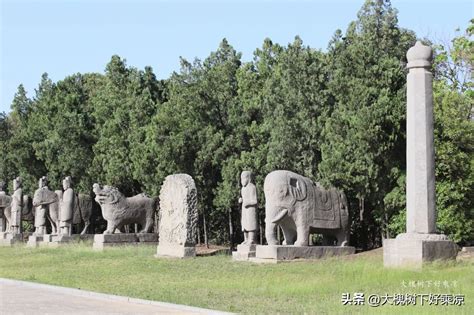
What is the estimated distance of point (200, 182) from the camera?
32.2 m

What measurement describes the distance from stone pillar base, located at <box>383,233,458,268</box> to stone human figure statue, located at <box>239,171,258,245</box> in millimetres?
6818

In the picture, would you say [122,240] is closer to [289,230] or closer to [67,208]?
[67,208]

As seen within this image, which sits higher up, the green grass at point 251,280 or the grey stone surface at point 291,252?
the grey stone surface at point 291,252

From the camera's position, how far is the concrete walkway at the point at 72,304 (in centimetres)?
1145

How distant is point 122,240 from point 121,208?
4.56 feet

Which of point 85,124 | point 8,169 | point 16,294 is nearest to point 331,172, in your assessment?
point 16,294

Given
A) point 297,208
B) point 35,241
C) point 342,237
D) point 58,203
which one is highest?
point 58,203

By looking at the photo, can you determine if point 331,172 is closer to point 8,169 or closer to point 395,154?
point 395,154

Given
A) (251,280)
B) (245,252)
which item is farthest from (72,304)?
(245,252)

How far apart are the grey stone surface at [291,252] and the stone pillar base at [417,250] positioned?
445cm

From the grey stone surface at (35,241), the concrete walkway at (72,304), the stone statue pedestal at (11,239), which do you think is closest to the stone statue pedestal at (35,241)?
the grey stone surface at (35,241)

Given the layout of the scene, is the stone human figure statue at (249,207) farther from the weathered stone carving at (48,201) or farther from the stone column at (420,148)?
the weathered stone carving at (48,201)

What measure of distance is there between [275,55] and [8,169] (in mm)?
22588

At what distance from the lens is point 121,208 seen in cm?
3002
